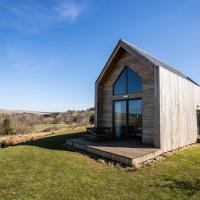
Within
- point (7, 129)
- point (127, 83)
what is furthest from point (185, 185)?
point (7, 129)

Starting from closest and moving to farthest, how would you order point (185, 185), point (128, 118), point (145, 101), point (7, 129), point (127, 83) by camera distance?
point (185, 185)
point (145, 101)
point (128, 118)
point (127, 83)
point (7, 129)

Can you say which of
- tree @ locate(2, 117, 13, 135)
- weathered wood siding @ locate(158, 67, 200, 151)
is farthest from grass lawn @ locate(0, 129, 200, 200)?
tree @ locate(2, 117, 13, 135)

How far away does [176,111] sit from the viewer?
9.75m

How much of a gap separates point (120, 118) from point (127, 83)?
6.83 ft

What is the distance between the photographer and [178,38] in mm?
12156

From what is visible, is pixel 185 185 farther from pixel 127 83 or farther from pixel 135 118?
pixel 127 83

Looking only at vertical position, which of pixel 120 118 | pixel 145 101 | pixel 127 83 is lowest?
pixel 120 118

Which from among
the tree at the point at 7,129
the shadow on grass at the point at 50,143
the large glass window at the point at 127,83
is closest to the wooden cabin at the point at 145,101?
the large glass window at the point at 127,83

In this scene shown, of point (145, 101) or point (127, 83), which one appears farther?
point (127, 83)

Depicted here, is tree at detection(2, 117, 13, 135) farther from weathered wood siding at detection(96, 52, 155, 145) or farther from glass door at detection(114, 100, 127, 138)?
glass door at detection(114, 100, 127, 138)

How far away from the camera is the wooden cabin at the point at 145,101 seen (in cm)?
868

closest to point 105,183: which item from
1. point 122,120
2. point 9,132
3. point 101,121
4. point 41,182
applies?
point 41,182

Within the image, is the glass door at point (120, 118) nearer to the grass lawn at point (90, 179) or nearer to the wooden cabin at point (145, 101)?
the wooden cabin at point (145, 101)

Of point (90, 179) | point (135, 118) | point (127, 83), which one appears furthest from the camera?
point (127, 83)
